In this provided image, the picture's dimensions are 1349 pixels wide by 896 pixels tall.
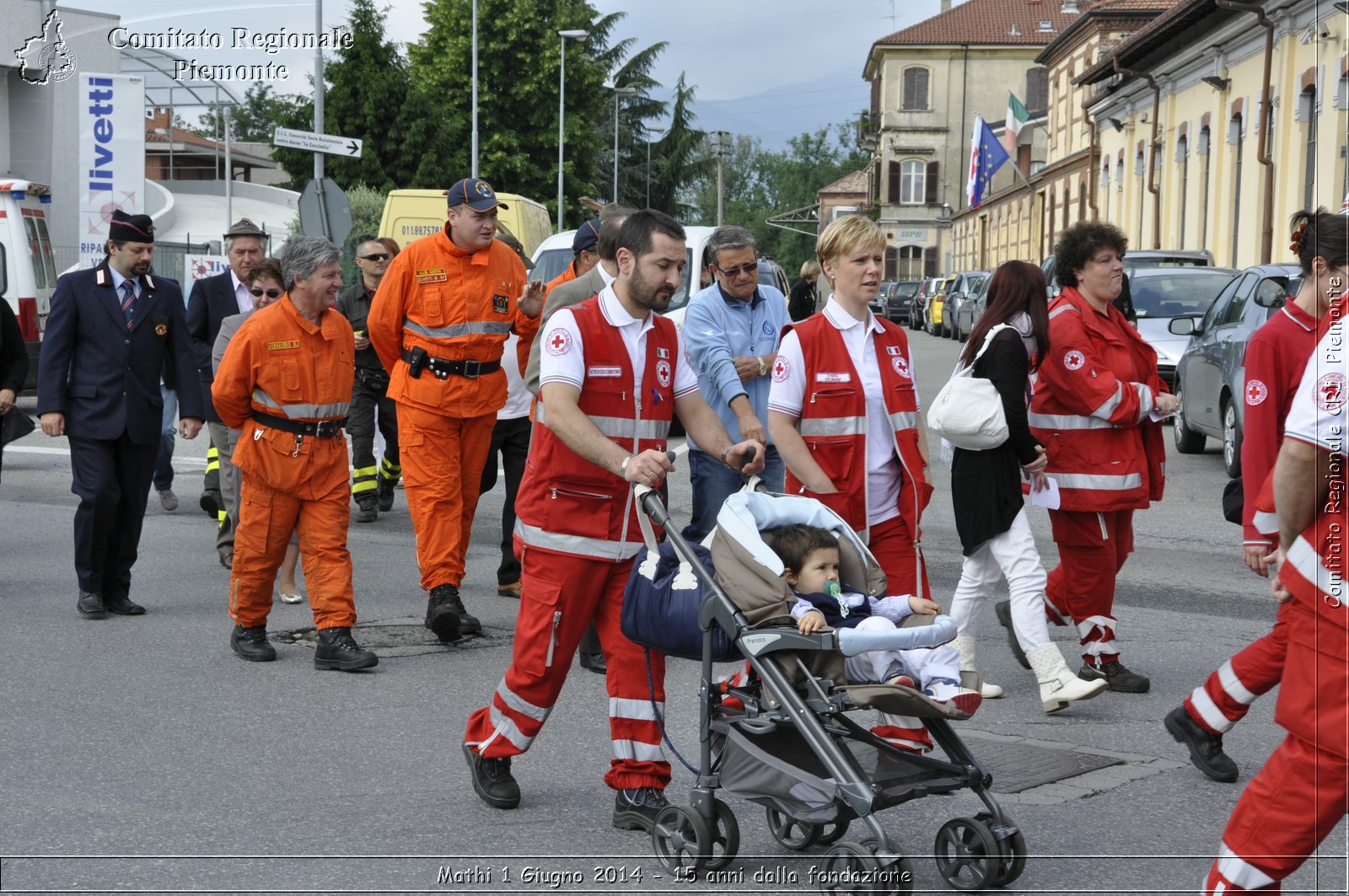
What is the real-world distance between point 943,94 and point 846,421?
92.3 m

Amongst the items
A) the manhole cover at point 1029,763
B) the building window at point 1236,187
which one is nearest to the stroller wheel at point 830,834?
the manhole cover at point 1029,763

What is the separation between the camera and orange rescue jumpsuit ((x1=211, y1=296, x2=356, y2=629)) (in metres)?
7.59

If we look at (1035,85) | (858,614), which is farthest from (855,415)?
(1035,85)

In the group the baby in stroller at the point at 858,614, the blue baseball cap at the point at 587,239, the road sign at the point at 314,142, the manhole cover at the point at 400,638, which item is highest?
the road sign at the point at 314,142

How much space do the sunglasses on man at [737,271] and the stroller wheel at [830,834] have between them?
3.21 metres

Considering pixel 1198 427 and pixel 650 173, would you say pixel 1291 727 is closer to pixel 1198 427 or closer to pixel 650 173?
pixel 1198 427

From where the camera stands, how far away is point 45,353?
8.90 m

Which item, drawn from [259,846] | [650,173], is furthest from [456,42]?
[259,846]

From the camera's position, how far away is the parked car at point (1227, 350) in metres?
14.3

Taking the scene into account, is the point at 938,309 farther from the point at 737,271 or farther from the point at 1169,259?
the point at 737,271

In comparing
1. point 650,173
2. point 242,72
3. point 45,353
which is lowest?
point 45,353

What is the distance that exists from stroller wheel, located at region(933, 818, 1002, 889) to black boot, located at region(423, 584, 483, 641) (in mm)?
3798

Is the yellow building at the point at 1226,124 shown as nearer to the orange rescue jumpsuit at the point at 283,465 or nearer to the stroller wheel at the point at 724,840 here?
the orange rescue jumpsuit at the point at 283,465

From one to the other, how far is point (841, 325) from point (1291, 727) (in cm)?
257
